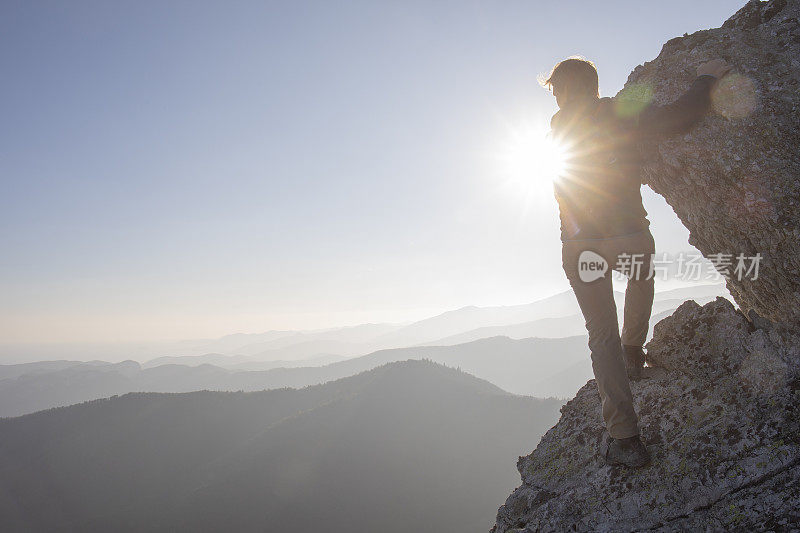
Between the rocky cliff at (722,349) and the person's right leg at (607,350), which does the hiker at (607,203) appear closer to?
the person's right leg at (607,350)

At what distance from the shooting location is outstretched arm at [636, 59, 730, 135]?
5.21 meters

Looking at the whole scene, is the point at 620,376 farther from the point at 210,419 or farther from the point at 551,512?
the point at 210,419

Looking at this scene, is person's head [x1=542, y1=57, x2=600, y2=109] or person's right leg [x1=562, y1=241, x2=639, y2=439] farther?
person's head [x1=542, y1=57, x2=600, y2=109]

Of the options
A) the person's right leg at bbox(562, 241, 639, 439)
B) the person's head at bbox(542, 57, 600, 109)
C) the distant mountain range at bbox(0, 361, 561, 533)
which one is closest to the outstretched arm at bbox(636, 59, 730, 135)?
the person's head at bbox(542, 57, 600, 109)

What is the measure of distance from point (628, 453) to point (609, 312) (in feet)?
6.20

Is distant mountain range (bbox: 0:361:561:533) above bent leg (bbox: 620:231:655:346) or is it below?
below

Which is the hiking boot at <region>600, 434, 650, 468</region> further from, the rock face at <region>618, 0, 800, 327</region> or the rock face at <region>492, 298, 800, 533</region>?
the rock face at <region>618, 0, 800, 327</region>

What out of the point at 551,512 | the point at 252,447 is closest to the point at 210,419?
the point at 252,447

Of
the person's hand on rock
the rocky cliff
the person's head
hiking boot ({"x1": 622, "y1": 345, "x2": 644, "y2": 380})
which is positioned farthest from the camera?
hiking boot ({"x1": 622, "y1": 345, "x2": 644, "y2": 380})

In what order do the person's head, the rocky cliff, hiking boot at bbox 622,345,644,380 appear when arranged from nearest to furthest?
1. the rocky cliff
2. the person's head
3. hiking boot at bbox 622,345,644,380

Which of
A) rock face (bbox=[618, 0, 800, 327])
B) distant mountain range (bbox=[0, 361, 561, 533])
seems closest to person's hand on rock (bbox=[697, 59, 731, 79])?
rock face (bbox=[618, 0, 800, 327])

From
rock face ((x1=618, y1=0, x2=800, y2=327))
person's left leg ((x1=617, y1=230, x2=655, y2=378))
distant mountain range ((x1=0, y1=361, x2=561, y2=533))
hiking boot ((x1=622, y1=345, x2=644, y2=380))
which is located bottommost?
distant mountain range ((x1=0, y1=361, x2=561, y2=533))

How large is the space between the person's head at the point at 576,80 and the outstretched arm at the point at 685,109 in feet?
2.48

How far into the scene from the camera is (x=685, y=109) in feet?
17.7
